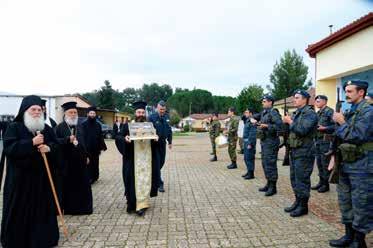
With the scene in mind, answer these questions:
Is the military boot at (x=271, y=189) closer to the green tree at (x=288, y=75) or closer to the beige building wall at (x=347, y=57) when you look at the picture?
the beige building wall at (x=347, y=57)

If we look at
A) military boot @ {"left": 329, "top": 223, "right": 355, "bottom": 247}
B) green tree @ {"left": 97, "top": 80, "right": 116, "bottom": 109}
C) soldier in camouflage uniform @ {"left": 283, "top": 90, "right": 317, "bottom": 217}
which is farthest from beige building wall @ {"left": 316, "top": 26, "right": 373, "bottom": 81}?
green tree @ {"left": 97, "top": 80, "right": 116, "bottom": 109}

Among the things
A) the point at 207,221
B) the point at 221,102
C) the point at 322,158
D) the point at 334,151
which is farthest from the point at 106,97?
the point at 221,102

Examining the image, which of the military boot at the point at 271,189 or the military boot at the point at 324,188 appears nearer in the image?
the military boot at the point at 271,189

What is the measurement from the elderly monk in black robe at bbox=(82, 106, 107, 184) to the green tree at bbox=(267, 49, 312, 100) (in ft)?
158

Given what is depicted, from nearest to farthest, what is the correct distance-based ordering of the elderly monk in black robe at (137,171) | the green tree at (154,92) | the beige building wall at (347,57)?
1. the elderly monk in black robe at (137,171)
2. the beige building wall at (347,57)
3. the green tree at (154,92)

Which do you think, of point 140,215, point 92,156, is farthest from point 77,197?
point 92,156

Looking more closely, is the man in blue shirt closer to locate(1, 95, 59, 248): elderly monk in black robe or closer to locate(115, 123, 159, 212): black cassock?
locate(115, 123, 159, 212): black cassock

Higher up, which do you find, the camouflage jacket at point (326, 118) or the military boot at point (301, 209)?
the camouflage jacket at point (326, 118)

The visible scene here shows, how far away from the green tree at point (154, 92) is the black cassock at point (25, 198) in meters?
132

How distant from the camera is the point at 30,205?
4531 mm

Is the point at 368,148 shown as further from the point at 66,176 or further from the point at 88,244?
the point at 66,176

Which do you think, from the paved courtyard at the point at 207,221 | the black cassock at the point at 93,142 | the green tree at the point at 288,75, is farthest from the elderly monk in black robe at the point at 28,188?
the green tree at the point at 288,75

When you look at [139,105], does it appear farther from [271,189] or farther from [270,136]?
[271,189]

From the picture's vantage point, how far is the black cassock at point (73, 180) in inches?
250
